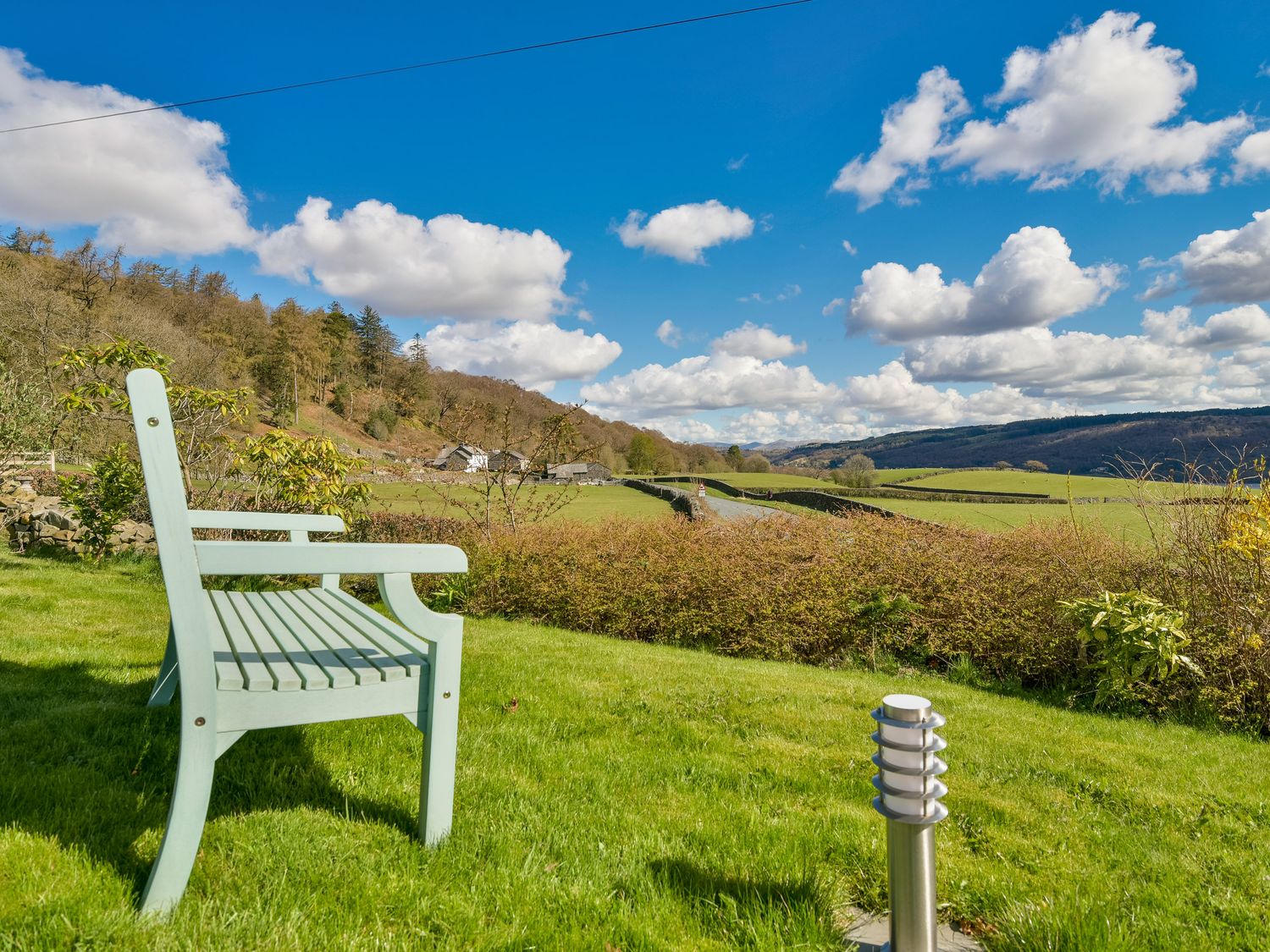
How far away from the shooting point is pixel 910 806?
4.43ft

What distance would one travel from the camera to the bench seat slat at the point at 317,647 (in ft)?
5.48

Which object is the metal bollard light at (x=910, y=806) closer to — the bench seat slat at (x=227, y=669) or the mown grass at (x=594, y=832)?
the mown grass at (x=594, y=832)

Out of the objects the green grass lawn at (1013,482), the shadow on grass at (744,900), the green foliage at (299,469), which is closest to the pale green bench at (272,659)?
the shadow on grass at (744,900)

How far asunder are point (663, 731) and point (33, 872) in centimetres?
232

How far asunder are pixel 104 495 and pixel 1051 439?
406 ft

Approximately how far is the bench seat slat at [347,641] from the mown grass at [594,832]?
565mm

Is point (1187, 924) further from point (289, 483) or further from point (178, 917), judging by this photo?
point (289, 483)

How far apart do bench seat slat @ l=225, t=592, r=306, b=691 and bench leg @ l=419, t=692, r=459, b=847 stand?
371 mm

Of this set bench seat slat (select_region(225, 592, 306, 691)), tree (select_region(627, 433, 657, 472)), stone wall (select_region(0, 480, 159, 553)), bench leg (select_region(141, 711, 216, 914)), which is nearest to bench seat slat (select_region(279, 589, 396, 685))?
bench seat slat (select_region(225, 592, 306, 691))

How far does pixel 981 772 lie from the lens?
2.91 m

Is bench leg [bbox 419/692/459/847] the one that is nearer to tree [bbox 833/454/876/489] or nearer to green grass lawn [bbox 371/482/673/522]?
green grass lawn [bbox 371/482/673/522]

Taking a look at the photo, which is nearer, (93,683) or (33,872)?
(33,872)

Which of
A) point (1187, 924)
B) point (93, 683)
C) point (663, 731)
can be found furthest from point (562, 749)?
point (93, 683)

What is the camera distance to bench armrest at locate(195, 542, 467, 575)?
5.21 ft
